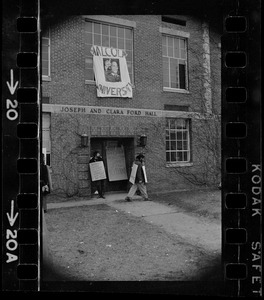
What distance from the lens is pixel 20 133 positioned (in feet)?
6.01

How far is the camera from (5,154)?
6.04ft

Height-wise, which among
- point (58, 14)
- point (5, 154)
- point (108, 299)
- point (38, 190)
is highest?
point (58, 14)

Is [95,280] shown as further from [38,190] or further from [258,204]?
[258,204]

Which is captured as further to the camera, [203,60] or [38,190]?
[203,60]

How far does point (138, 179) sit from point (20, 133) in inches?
34.0

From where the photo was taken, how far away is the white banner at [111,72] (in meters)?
2.02

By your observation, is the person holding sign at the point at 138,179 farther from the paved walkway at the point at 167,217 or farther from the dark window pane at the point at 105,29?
the dark window pane at the point at 105,29

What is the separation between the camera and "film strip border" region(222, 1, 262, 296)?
182cm

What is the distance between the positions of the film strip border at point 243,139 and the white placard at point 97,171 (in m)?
0.85

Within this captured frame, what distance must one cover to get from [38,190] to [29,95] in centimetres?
62

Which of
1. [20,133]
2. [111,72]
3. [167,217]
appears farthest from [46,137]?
[167,217]

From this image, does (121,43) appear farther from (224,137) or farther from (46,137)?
(224,137)

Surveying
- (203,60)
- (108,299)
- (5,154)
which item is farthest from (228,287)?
(5,154)

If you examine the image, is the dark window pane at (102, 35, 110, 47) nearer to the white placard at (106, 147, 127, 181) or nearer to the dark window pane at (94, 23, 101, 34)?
the dark window pane at (94, 23, 101, 34)
